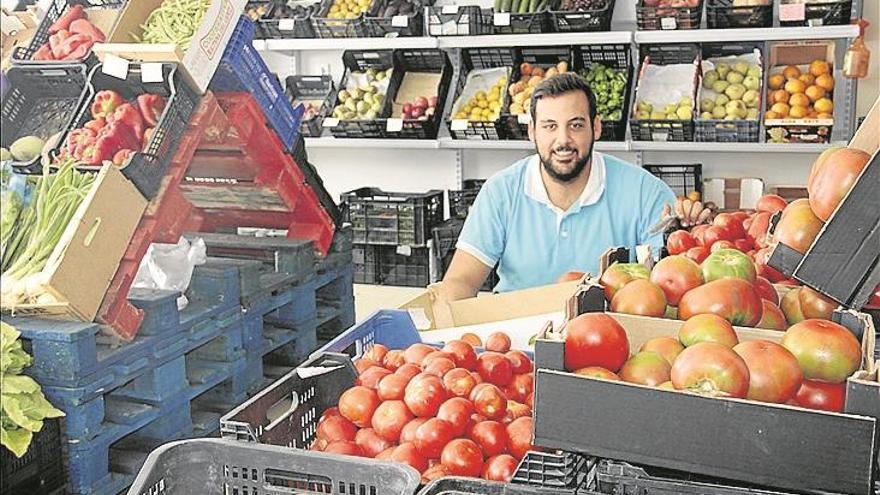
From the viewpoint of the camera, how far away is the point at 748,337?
143 centimetres

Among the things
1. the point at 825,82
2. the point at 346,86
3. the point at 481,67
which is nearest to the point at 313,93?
the point at 346,86

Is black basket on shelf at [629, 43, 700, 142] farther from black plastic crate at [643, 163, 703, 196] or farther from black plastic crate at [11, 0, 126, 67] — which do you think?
black plastic crate at [11, 0, 126, 67]

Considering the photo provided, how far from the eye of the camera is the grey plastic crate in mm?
1363

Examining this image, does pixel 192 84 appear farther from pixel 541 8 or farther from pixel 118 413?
pixel 541 8

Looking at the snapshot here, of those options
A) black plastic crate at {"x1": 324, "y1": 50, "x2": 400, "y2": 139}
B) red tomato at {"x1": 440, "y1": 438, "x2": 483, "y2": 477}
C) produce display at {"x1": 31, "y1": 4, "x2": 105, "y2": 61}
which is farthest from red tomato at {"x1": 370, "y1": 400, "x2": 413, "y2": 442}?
black plastic crate at {"x1": 324, "y1": 50, "x2": 400, "y2": 139}

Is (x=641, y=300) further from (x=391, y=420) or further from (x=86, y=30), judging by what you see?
(x=86, y=30)

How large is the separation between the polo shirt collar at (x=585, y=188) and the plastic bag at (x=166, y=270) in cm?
129

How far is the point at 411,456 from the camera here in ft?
5.17

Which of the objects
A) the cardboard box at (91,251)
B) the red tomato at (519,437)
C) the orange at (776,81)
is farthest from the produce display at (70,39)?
the orange at (776,81)

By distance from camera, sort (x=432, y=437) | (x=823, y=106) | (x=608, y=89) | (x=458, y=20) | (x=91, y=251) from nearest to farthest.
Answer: (x=432, y=437)
(x=91, y=251)
(x=823, y=106)
(x=608, y=89)
(x=458, y=20)

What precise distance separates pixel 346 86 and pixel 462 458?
403 centimetres

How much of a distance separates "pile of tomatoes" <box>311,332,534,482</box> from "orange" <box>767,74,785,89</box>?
3219 millimetres

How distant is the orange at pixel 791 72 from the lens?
459 cm

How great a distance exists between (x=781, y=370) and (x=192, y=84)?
1.68 m
